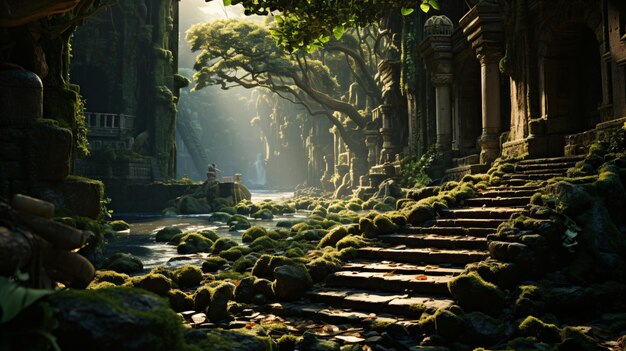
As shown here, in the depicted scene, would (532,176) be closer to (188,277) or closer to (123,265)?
(188,277)

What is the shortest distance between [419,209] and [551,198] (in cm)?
254

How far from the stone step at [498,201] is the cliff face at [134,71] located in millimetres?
24542

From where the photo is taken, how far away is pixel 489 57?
14789 millimetres

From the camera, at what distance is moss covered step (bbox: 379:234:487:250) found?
25.7 ft

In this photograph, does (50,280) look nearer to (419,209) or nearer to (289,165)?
(419,209)

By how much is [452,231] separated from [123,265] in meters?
5.88

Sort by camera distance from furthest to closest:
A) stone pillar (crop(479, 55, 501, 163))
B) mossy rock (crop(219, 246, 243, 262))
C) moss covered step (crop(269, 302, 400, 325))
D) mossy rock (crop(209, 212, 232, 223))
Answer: mossy rock (crop(209, 212, 232, 223)), stone pillar (crop(479, 55, 501, 163)), mossy rock (crop(219, 246, 243, 262)), moss covered step (crop(269, 302, 400, 325))

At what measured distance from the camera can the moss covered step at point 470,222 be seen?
27.7ft

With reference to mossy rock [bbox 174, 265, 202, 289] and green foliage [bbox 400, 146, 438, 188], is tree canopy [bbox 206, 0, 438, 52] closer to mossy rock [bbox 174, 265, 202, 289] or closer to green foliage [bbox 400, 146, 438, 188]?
mossy rock [bbox 174, 265, 202, 289]

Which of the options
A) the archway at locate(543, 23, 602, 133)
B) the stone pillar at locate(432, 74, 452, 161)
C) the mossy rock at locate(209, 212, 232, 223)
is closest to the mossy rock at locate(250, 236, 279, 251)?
the archway at locate(543, 23, 602, 133)

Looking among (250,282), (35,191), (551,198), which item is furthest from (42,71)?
(551,198)

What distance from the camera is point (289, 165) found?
235 ft

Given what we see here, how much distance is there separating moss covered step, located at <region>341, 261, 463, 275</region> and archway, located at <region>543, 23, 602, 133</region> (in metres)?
7.12

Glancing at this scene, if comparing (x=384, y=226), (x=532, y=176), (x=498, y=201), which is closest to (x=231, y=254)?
(x=384, y=226)
